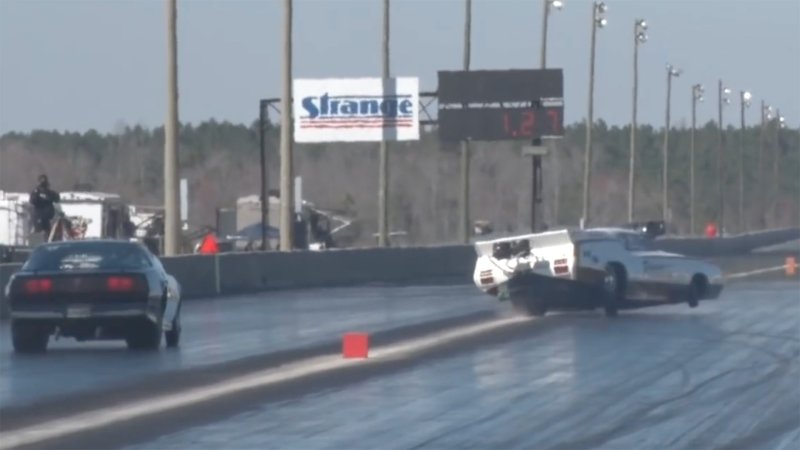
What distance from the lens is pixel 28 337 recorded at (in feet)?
74.3

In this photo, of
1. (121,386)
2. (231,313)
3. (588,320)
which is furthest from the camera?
(231,313)

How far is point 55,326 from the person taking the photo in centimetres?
2236

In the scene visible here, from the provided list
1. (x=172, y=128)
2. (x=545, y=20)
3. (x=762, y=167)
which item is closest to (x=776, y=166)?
(x=762, y=167)

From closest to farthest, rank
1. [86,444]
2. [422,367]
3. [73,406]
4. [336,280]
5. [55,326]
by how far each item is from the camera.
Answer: [86,444] < [73,406] < [422,367] < [55,326] < [336,280]

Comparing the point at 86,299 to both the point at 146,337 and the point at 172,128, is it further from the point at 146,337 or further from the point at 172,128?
the point at 172,128

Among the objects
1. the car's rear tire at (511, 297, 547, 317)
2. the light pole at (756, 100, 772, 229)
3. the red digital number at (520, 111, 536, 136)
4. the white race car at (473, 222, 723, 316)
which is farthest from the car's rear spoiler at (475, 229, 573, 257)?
the light pole at (756, 100, 772, 229)

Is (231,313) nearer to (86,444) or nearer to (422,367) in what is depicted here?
(422,367)

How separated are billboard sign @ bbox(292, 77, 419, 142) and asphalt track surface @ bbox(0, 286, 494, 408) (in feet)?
62.8

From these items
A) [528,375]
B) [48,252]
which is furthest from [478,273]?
[528,375]

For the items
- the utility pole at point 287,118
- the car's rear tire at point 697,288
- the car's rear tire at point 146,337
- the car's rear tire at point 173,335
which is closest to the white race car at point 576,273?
the car's rear tire at point 697,288

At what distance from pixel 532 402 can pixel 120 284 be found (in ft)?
25.3

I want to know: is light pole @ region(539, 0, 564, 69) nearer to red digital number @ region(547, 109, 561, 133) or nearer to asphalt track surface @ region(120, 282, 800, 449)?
red digital number @ region(547, 109, 561, 133)

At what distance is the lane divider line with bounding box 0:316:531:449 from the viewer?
561 inches

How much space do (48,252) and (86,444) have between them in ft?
32.7
